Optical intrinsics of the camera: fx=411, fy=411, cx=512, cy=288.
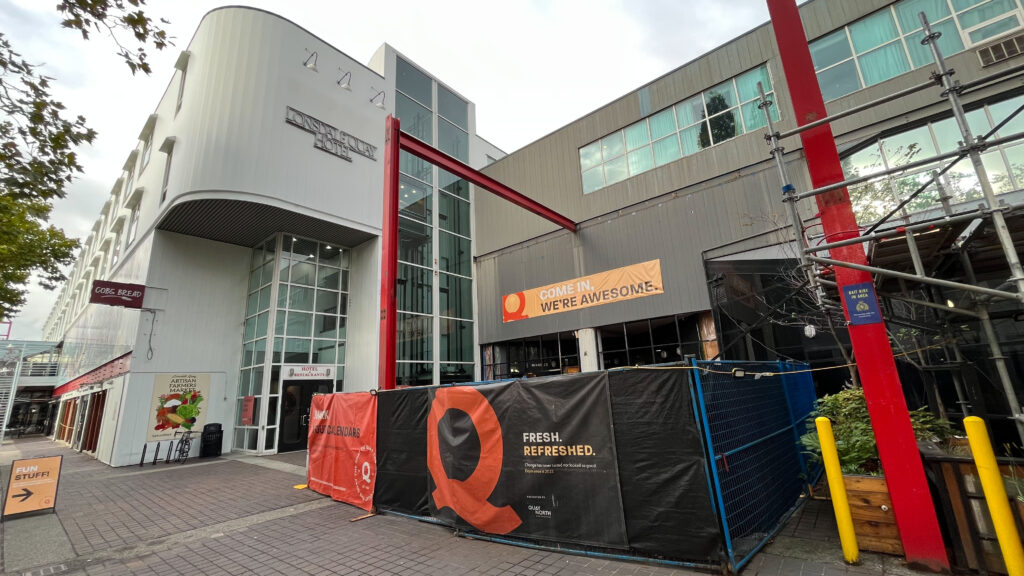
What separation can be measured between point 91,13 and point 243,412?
52.5 ft

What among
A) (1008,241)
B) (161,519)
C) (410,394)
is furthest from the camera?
(161,519)

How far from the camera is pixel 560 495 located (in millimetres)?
5152

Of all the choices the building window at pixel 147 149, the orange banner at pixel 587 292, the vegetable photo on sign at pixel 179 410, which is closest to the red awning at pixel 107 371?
the vegetable photo on sign at pixel 179 410

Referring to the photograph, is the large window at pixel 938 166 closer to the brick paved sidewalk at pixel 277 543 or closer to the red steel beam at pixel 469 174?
the brick paved sidewalk at pixel 277 543

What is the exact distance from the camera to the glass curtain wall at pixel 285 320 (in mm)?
15992

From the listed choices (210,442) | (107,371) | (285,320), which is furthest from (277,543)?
(107,371)

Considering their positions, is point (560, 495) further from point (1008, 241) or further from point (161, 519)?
point (161, 519)

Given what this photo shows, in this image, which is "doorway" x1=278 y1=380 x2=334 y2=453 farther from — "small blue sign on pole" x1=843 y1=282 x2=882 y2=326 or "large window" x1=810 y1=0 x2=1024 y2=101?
"large window" x1=810 y1=0 x2=1024 y2=101

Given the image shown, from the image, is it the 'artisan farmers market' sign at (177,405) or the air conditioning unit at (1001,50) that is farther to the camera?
the 'artisan farmers market' sign at (177,405)

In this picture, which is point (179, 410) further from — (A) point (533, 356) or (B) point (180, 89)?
(A) point (533, 356)

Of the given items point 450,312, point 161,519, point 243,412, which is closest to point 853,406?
point 161,519

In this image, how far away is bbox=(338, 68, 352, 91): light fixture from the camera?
18.9 meters

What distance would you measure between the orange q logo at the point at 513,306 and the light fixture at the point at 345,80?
12.3 m

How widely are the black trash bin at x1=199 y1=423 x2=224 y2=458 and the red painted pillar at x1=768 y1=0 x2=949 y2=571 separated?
770 inches
